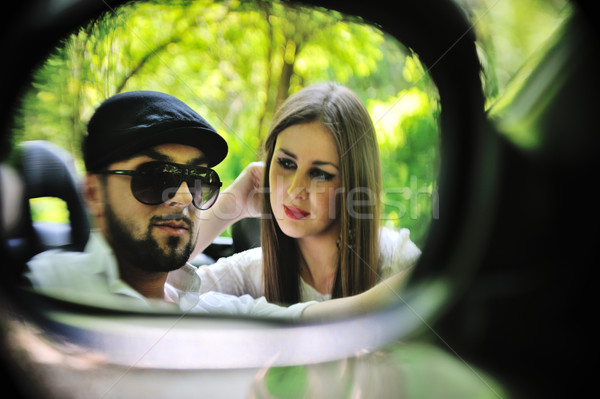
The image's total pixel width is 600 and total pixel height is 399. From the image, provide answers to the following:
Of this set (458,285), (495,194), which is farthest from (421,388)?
(495,194)

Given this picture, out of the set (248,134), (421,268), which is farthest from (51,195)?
(421,268)

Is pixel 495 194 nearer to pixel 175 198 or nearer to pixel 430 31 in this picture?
pixel 430 31

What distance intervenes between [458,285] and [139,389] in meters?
0.67

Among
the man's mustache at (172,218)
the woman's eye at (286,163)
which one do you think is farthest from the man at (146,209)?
the woman's eye at (286,163)

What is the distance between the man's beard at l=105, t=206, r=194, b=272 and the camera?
0.76 meters

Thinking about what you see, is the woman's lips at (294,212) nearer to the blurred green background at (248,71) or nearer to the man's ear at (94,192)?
the blurred green background at (248,71)

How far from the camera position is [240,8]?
2.38ft

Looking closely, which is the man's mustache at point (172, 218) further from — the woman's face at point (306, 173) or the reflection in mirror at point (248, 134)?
the woman's face at point (306, 173)

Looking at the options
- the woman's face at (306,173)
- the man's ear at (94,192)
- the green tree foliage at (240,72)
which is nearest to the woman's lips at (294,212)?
the woman's face at (306,173)

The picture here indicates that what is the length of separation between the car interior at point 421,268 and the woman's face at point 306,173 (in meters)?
0.10

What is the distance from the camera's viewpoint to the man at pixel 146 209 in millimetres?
734

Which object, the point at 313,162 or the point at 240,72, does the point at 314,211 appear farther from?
the point at 240,72

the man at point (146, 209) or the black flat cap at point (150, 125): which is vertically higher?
the black flat cap at point (150, 125)

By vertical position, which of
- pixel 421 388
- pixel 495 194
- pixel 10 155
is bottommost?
pixel 421 388
